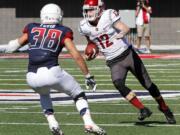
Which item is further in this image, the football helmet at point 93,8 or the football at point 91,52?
the football at point 91,52

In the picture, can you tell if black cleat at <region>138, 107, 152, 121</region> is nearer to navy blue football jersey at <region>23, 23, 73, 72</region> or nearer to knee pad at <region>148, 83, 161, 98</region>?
knee pad at <region>148, 83, 161, 98</region>

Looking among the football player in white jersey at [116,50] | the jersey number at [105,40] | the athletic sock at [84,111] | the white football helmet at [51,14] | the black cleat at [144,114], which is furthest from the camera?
the jersey number at [105,40]

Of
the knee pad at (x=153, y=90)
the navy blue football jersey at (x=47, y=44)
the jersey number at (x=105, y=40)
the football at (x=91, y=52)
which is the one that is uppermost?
the navy blue football jersey at (x=47, y=44)

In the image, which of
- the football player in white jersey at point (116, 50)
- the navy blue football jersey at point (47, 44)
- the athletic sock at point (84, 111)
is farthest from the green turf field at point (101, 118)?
the navy blue football jersey at point (47, 44)

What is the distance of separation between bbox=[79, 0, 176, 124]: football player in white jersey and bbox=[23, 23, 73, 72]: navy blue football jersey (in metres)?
1.59

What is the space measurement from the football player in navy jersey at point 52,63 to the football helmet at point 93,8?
4.54 ft

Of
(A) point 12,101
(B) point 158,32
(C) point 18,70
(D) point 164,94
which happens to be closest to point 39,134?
(A) point 12,101

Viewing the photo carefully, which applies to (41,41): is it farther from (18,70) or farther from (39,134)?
(18,70)

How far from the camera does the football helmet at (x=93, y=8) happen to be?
34.1ft

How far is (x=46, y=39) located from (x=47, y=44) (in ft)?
0.20

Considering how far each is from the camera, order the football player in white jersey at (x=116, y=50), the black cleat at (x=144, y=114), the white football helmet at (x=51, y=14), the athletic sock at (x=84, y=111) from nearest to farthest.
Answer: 1. the athletic sock at (x=84, y=111)
2. the white football helmet at (x=51, y=14)
3. the black cleat at (x=144, y=114)
4. the football player in white jersey at (x=116, y=50)

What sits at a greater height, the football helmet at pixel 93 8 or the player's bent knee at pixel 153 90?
the football helmet at pixel 93 8

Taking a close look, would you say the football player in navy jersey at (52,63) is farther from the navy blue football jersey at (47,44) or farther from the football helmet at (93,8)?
the football helmet at (93,8)

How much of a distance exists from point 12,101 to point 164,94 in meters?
2.88
